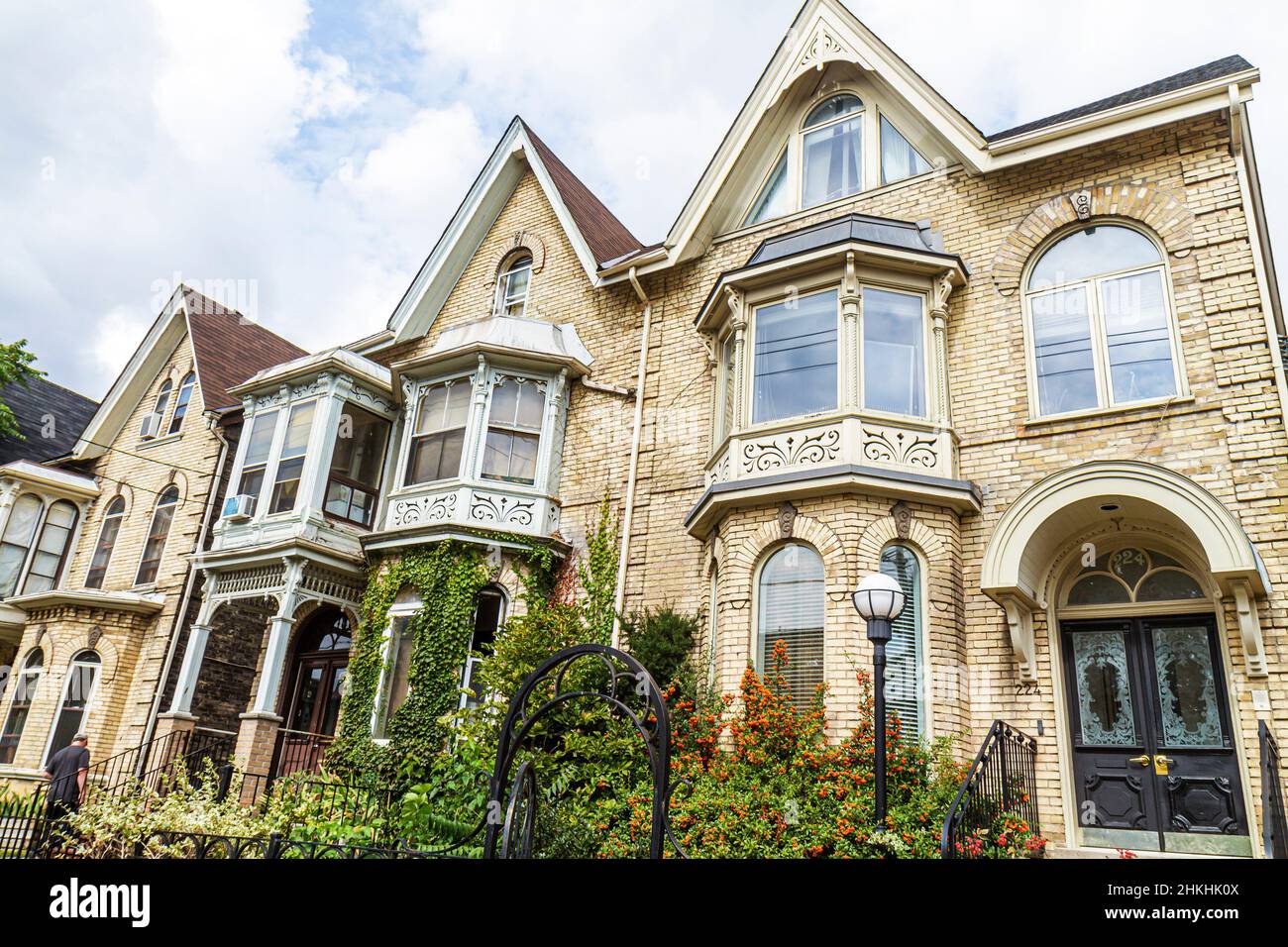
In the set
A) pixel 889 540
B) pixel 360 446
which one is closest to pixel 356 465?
pixel 360 446

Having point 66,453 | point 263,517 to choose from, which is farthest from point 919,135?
point 66,453

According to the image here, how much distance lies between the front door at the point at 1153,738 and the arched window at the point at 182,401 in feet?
62.5

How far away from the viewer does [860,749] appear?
30.6 ft

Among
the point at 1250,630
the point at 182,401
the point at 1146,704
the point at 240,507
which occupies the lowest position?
the point at 1146,704

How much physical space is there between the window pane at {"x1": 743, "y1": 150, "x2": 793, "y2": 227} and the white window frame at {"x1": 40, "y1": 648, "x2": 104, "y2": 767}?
592 inches

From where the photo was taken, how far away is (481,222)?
17984 mm

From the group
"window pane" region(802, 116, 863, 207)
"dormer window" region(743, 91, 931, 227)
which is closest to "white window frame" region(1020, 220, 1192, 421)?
"dormer window" region(743, 91, 931, 227)

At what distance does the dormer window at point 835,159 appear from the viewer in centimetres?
1352

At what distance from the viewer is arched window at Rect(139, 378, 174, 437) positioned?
68.9 ft

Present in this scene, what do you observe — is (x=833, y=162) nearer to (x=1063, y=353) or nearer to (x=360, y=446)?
(x=1063, y=353)

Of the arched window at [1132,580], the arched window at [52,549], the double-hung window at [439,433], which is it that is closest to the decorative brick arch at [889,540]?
the arched window at [1132,580]

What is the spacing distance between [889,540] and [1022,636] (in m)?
1.79

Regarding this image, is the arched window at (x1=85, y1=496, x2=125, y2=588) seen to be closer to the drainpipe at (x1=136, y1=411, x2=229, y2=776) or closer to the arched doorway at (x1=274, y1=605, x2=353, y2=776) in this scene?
the drainpipe at (x1=136, y1=411, x2=229, y2=776)
